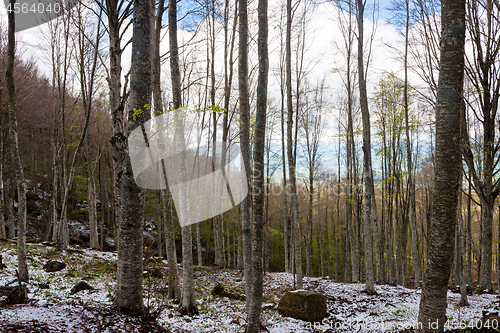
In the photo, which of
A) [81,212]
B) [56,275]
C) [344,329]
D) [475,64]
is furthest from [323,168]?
[81,212]

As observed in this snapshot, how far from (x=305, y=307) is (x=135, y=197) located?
4.59 m

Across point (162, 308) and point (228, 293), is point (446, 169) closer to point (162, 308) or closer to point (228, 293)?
point (162, 308)

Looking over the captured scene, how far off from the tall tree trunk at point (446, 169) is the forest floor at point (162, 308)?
89.9 inches

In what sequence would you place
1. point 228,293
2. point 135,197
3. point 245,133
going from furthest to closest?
1. point 228,293
2. point 245,133
3. point 135,197

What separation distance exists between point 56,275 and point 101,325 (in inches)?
199

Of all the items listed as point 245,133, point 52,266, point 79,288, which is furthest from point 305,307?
point 52,266

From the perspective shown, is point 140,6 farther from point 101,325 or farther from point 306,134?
point 306,134

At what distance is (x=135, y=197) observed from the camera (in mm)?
3664

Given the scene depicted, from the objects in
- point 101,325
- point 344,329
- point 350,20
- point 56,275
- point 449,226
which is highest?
point 350,20

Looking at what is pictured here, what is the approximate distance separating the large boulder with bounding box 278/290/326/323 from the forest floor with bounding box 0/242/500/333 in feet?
0.54

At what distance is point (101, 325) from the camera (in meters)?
3.16

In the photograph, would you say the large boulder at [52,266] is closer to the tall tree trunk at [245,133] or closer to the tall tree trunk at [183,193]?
the tall tree trunk at [183,193]

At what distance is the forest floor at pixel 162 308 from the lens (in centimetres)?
326

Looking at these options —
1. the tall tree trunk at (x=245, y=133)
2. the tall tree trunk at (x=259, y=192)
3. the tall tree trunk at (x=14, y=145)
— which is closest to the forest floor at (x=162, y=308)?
the tall tree trunk at (x=14, y=145)
